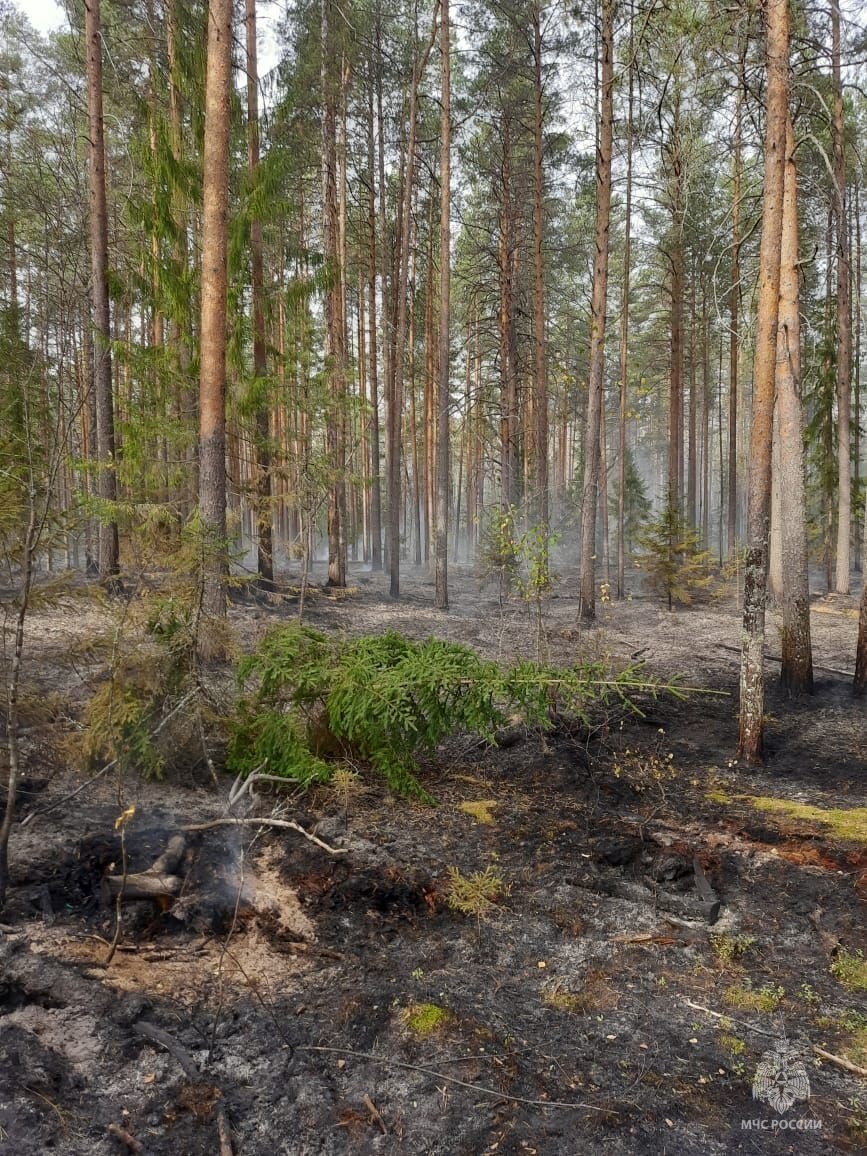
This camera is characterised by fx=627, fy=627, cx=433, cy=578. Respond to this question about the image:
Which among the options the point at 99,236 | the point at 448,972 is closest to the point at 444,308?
the point at 99,236

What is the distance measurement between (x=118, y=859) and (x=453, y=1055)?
9.46 ft

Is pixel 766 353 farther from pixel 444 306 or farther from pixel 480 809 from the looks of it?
pixel 444 306

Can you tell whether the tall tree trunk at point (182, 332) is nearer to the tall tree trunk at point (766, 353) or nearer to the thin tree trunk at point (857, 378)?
the tall tree trunk at point (766, 353)

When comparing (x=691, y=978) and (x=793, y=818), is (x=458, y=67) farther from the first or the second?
(x=691, y=978)

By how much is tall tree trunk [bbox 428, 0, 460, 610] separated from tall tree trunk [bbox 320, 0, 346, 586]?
8.59 ft

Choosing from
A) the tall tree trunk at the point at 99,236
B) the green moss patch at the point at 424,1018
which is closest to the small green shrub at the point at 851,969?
the green moss patch at the point at 424,1018

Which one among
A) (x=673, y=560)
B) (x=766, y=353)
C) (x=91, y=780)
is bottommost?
(x=91, y=780)

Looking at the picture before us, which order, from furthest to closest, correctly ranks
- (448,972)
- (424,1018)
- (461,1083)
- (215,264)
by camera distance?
1. (215,264)
2. (448,972)
3. (424,1018)
4. (461,1083)

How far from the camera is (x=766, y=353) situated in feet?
23.1

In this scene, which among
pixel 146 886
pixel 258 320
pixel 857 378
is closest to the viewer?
pixel 146 886

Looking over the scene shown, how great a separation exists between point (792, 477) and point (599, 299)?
6.60m

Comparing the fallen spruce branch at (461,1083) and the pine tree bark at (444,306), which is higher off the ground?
the pine tree bark at (444,306)

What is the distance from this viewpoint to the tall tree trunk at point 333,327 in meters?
14.6

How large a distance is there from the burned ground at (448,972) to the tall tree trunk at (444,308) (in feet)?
35.6
